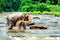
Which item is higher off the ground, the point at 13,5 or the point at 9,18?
the point at 9,18

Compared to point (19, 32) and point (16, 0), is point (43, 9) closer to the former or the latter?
point (16, 0)

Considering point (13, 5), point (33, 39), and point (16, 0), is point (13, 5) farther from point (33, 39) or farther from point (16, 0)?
point (33, 39)

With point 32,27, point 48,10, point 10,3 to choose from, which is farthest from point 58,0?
point 32,27

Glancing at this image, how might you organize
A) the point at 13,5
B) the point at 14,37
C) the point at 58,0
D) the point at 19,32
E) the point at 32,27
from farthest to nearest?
the point at 13,5 < the point at 58,0 < the point at 32,27 < the point at 19,32 < the point at 14,37

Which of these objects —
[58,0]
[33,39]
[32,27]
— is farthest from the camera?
[58,0]

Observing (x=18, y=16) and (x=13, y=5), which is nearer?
(x=18, y=16)

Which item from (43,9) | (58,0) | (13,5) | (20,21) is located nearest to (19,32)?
(20,21)

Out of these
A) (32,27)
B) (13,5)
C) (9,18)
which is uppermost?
(9,18)

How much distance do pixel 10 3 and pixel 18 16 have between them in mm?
28074

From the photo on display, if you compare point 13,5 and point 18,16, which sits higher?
point 18,16

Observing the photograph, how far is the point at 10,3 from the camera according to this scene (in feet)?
132

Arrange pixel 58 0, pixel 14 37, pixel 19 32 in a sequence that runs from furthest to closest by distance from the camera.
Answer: pixel 58 0 < pixel 19 32 < pixel 14 37

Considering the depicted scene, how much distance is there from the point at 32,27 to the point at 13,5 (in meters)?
26.5

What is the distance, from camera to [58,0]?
36.2m
